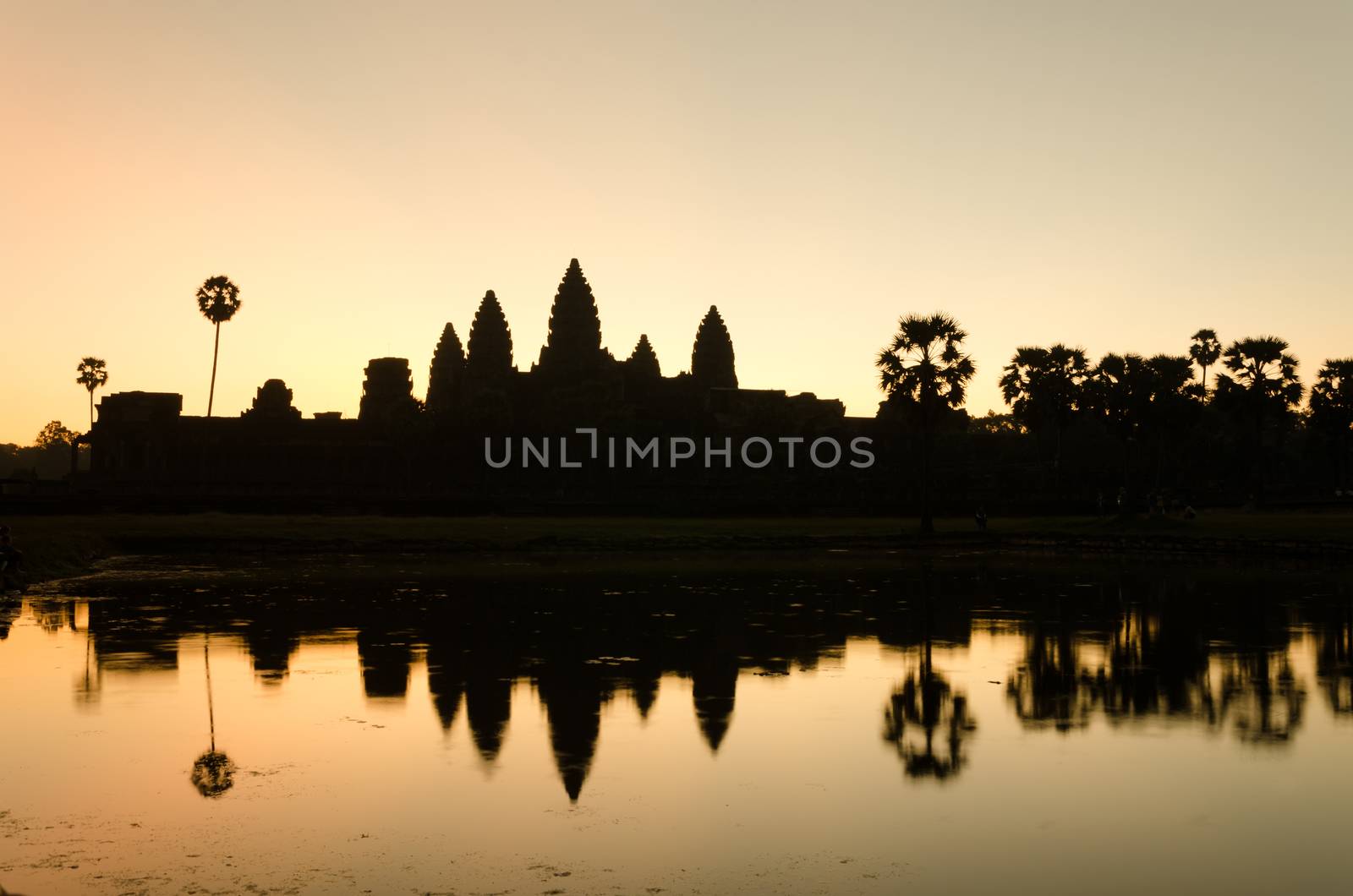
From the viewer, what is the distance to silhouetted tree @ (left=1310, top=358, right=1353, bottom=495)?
75188mm

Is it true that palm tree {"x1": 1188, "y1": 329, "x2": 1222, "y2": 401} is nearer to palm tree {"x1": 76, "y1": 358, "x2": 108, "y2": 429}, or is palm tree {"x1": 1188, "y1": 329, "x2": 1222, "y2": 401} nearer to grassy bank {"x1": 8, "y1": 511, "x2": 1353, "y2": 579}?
grassy bank {"x1": 8, "y1": 511, "x2": 1353, "y2": 579}

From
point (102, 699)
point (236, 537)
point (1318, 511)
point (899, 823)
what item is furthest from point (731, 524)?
point (899, 823)

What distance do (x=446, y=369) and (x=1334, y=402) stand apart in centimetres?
9088

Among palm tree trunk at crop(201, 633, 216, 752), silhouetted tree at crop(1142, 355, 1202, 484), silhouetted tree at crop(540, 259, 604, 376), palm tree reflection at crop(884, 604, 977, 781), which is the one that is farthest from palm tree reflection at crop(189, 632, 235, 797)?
silhouetted tree at crop(540, 259, 604, 376)

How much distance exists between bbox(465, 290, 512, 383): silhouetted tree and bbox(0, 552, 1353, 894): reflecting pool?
10165 centimetres

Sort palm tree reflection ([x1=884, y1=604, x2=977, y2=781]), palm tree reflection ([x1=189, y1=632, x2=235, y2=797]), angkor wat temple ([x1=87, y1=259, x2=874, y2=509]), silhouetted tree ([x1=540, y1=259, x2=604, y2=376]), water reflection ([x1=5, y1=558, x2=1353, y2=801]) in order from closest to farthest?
palm tree reflection ([x1=189, y1=632, x2=235, y2=797])
palm tree reflection ([x1=884, y1=604, x2=977, y2=781])
water reflection ([x1=5, y1=558, x2=1353, y2=801])
angkor wat temple ([x1=87, y1=259, x2=874, y2=509])
silhouetted tree ([x1=540, y1=259, x2=604, y2=376])

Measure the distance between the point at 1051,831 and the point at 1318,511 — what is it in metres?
58.2

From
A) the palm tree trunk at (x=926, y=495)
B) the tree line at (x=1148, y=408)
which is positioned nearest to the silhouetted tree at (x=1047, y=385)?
the tree line at (x=1148, y=408)

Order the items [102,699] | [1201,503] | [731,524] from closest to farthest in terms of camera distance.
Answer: [102,699], [731,524], [1201,503]

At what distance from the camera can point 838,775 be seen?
35.7 ft

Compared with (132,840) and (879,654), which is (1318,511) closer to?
(879,654)

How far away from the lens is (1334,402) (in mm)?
75875

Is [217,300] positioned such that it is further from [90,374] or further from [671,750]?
[671,750]

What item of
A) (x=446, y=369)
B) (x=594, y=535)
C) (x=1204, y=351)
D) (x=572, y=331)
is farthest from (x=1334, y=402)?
(x=446, y=369)
